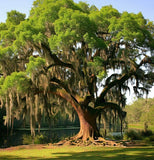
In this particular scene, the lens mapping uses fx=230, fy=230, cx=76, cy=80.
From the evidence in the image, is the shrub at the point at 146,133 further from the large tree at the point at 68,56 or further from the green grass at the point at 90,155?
the green grass at the point at 90,155

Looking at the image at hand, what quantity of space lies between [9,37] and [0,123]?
60.1 feet

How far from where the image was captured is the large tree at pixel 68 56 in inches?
564

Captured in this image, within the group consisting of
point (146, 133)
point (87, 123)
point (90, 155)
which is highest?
point (87, 123)

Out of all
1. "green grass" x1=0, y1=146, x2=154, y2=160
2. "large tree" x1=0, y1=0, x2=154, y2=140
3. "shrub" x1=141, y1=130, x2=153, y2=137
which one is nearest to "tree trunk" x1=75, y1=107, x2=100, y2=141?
"large tree" x1=0, y1=0, x2=154, y2=140

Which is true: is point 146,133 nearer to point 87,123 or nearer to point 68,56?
point 87,123

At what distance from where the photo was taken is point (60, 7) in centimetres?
1583

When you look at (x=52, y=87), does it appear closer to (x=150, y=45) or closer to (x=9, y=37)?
(x=9, y=37)

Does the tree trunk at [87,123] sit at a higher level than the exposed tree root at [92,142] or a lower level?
higher

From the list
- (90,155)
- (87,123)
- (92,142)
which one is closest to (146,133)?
(87,123)

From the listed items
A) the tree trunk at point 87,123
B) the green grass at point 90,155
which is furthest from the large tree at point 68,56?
the green grass at point 90,155

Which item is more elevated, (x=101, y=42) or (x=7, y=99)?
(x=101, y=42)

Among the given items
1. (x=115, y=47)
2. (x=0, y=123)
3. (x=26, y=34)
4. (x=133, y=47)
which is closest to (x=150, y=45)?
(x=133, y=47)

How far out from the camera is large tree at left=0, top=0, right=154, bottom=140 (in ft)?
47.0

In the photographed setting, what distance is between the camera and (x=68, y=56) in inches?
592
